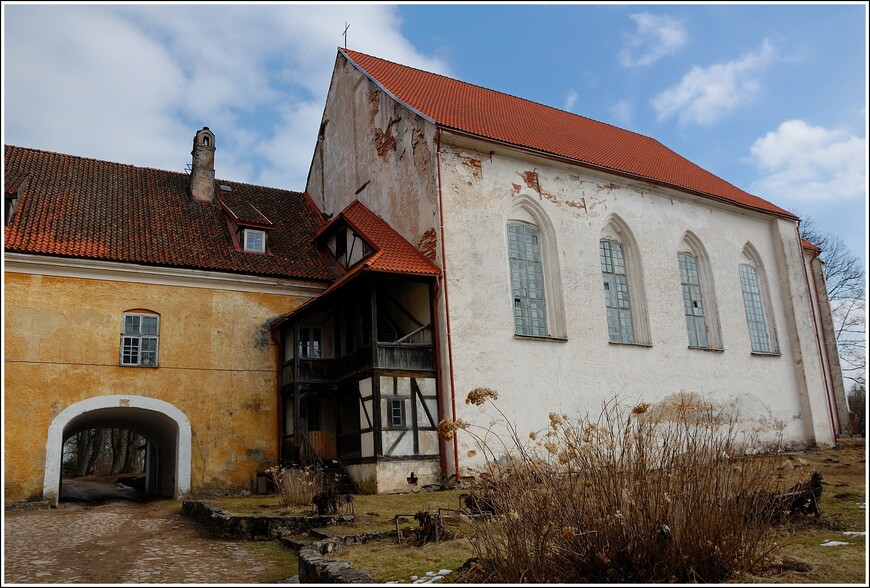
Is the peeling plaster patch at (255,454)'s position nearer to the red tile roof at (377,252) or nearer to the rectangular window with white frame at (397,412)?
the red tile roof at (377,252)

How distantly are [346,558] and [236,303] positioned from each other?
11285 millimetres

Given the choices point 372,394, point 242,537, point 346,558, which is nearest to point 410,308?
point 372,394

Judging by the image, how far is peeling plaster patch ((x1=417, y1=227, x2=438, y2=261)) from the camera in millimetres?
16734

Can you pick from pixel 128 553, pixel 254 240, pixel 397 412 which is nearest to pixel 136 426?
pixel 254 240

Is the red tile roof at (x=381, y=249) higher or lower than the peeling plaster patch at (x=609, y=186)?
lower

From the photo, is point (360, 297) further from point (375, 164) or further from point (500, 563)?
point (500, 563)

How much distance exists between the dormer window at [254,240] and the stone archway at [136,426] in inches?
196

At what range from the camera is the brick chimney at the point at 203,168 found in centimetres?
2142

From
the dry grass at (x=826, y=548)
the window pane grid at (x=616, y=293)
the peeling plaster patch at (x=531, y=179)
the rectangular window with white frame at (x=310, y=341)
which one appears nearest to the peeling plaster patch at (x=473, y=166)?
the peeling plaster patch at (x=531, y=179)

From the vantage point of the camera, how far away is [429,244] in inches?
669

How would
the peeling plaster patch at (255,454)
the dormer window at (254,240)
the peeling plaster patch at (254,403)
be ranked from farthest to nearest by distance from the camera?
the dormer window at (254,240), the peeling plaster patch at (254,403), the peeling plaster patch at (255,454)

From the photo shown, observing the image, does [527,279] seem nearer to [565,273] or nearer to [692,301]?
[565,273]

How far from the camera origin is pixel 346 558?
8.20 metres

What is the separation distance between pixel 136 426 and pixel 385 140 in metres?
10.6
